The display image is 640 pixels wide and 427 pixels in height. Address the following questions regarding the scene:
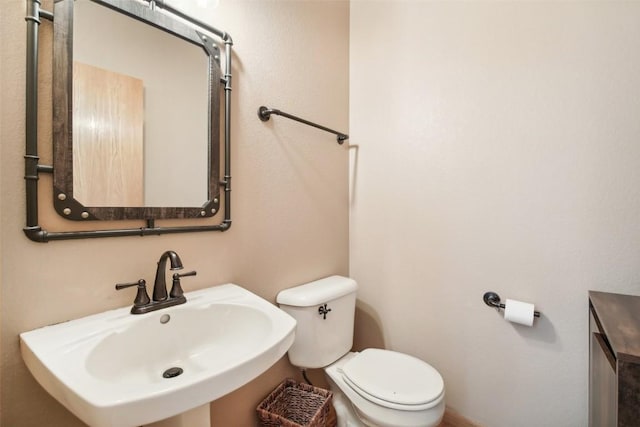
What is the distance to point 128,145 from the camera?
2.83ft

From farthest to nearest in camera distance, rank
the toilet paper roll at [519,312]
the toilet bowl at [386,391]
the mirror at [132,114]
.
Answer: the toilet paper roll at [519,312], the toilet bowl at [386,391], the mirror at [132,114]

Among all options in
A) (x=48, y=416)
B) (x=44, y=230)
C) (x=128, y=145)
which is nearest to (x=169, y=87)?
(x=128, y=145)

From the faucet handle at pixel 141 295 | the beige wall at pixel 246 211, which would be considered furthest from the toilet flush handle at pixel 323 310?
the faucet handle at pixel 141 295

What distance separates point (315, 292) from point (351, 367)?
0.37 metres

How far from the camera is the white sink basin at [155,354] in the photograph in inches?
19.7

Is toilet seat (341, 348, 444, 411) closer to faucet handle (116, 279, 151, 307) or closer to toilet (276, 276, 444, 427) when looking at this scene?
toilet (276, 276, 444, 427)

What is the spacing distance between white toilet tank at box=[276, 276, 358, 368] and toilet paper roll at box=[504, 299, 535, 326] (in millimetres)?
700

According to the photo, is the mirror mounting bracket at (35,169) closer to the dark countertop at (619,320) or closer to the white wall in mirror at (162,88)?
the white wall in mirror at (162,88)

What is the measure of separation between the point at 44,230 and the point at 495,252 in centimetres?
165

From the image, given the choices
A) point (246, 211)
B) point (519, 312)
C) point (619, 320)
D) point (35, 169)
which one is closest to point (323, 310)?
point (246, 211)

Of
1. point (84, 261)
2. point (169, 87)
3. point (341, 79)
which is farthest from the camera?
point (341, 79)

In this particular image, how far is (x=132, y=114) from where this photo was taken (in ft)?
2.85

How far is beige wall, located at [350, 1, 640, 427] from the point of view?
3.37 feet

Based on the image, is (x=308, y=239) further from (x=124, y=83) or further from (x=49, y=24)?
(x=49, y=24)
